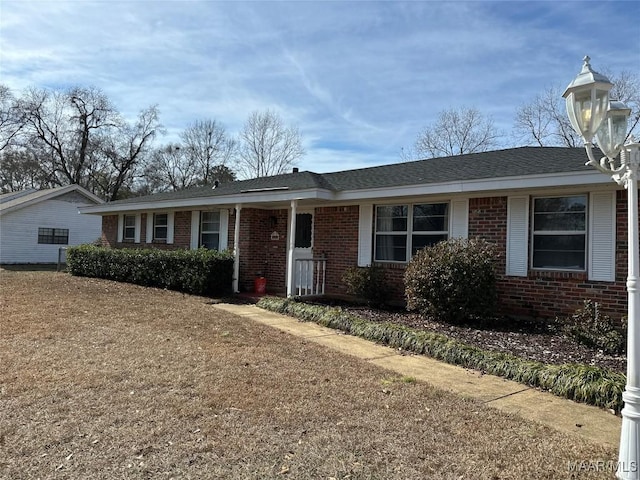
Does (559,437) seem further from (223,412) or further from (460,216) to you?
(460,216)

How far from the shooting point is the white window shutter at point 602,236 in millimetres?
7422

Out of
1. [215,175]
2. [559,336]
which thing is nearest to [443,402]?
[559,336]

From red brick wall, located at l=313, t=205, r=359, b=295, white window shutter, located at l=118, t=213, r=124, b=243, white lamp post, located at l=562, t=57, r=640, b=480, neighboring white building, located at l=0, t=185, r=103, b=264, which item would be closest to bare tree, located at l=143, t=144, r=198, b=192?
neighboring white building, located at l=0, t=185, r=103, b=264

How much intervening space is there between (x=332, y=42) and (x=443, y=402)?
8.65 meters

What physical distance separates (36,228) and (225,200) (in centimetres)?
1677

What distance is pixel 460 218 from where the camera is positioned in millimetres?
9086

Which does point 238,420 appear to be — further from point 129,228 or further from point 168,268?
point 129,228

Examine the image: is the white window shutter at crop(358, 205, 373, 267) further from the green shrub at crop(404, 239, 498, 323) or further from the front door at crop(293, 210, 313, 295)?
the green shrub at crop(404, 239, 498, 323)

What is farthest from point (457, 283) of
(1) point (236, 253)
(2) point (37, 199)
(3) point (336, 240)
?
(2) point (37, 199)

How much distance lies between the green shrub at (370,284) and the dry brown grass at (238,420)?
133 inches

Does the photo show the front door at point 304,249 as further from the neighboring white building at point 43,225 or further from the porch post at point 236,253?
the neighboring white building at point 43,225

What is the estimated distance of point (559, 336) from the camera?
7125 millimetres

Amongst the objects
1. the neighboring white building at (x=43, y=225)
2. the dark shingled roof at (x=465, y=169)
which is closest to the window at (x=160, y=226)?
the dark shingled roof at (x=465, y=169)

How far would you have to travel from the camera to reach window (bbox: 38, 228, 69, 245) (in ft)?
79.4
